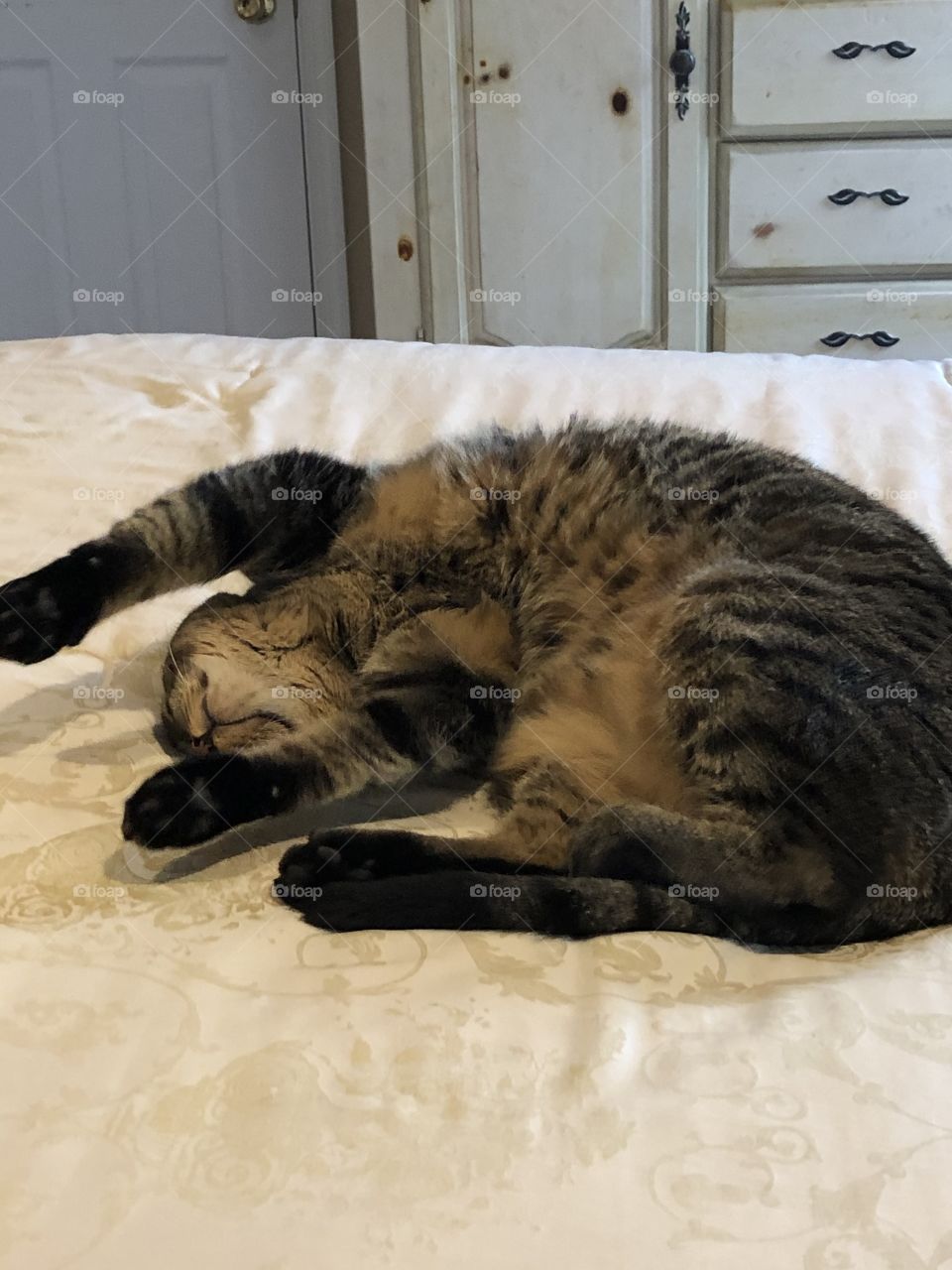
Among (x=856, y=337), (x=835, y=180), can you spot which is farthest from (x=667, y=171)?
(x=856, y=337)

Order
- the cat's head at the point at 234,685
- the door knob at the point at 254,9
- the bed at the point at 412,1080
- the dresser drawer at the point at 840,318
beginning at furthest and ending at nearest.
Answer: the door knob at the point at 254,9, the dresser drawer at the point at 840,318, the cat's head at the point at 234,685, the bed at the point at 412,1080

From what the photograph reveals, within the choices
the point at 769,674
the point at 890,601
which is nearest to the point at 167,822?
the point at 769,674

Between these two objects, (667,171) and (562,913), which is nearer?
(562,913)

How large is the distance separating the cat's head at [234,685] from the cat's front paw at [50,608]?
15 cm

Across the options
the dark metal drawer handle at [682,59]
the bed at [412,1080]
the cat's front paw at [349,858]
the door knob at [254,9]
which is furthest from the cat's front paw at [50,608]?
the door knob at [254,9]

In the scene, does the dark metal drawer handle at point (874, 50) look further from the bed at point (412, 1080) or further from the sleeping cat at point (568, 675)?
the bed at point (412, 1080)

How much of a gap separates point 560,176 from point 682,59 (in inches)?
18.6

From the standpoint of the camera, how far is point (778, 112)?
3326 mm

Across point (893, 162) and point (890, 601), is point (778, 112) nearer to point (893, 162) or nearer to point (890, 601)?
point (893, 162)

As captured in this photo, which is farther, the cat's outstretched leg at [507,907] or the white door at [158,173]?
the white door at [158,173]

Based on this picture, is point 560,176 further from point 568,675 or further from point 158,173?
point 568,675

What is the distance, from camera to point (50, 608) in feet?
4.41

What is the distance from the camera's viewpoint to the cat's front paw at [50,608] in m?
1.31

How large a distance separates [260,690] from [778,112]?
2.69 metres
